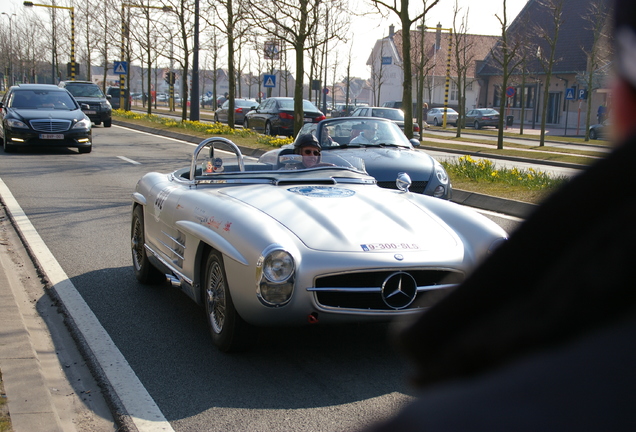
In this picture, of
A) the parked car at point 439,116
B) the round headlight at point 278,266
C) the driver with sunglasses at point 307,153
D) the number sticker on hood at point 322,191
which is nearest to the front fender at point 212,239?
the round headlight at point 278,266

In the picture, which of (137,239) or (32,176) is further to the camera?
(32,176)

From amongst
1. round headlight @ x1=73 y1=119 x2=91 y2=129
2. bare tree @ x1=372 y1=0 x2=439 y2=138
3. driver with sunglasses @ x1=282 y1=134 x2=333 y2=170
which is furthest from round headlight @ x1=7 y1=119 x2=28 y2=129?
driver with sunglasses @ x1=282 y1=134 x2=333 y2=170

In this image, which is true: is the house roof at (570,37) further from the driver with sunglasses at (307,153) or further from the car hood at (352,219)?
the car hood at (352,219)

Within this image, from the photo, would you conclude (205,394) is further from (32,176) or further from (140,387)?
(32,176)

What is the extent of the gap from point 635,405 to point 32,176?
1446 cm

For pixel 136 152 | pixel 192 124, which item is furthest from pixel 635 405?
pixel 192 124

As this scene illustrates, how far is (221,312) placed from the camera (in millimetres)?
4773

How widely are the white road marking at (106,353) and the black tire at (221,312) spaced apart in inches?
22.9

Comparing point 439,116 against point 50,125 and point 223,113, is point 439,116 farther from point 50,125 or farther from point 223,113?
point 50,125

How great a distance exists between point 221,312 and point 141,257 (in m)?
2.01

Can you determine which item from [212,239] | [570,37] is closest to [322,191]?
[212,239]

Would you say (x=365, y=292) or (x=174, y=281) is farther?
(x=174, y=281)

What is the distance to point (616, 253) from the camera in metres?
0.62

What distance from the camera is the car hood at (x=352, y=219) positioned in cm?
457
